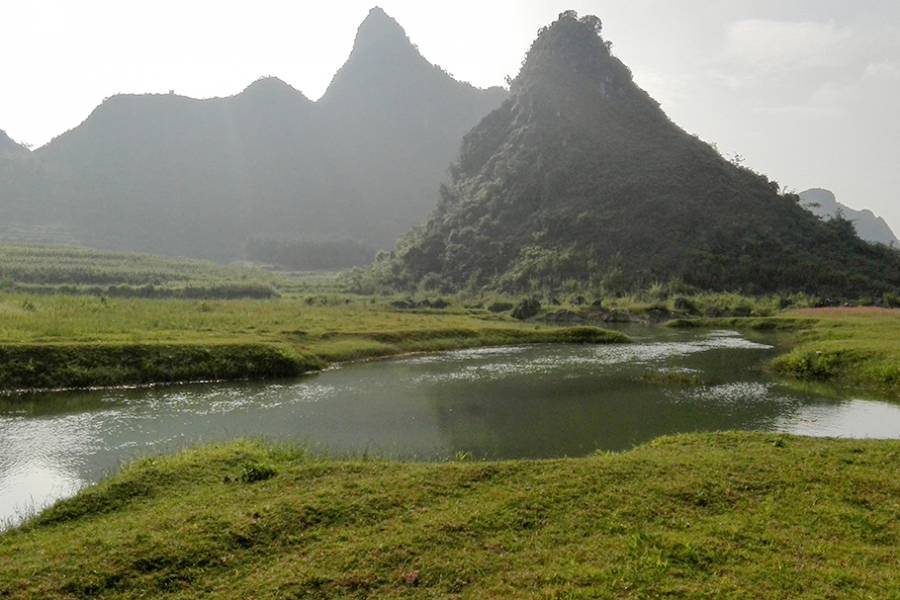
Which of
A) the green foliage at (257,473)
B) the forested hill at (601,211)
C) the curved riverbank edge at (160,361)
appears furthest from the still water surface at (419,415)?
the forested hill at (601,211)

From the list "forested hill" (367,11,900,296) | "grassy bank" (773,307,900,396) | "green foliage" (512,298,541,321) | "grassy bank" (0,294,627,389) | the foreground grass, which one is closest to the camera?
the foreground grass

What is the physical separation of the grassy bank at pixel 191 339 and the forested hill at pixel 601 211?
175 ft

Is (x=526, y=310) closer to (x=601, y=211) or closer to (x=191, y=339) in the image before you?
(x=191, y=339)

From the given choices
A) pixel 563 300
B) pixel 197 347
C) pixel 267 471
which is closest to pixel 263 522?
pixel 267 471

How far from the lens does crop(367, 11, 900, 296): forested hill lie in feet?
308

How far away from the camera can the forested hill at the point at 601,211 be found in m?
93.9

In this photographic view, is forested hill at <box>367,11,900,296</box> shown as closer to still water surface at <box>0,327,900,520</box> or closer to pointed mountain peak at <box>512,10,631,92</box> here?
pointed mountain peak at <box>512,10,631,92</box>

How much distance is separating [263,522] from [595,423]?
14.0 m

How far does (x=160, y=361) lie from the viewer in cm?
2784

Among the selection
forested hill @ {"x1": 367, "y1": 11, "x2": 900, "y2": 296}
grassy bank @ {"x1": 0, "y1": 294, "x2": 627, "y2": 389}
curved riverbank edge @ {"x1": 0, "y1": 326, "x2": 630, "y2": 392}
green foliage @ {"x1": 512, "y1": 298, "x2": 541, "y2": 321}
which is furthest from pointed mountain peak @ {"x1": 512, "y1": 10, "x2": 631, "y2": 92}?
curved riverbank edge @ {"x1": 0, "y1": 326, "x2": 630, "y2": 392}

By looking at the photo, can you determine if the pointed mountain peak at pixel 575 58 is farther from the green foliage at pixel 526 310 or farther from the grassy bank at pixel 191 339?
the grassy bank at pixel 191 339

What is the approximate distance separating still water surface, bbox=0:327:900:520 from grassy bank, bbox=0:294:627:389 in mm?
1605

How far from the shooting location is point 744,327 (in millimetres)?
59562

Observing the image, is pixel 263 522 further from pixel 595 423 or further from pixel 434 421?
pixel 595 423
